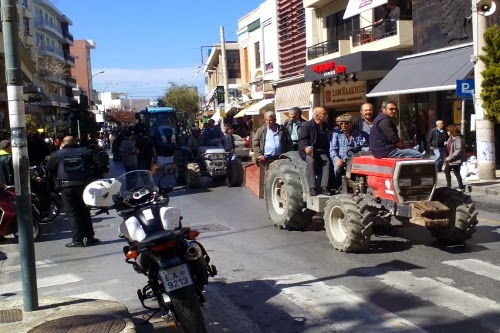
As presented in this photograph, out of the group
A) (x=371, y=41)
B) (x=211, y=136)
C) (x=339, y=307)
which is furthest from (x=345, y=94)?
(x=339, y=307)

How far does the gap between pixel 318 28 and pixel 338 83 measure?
12.5 ft

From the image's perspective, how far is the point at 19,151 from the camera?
18.2 ft

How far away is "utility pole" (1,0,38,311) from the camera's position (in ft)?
18.0

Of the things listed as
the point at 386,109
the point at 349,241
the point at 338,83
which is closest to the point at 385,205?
the point at 349,241

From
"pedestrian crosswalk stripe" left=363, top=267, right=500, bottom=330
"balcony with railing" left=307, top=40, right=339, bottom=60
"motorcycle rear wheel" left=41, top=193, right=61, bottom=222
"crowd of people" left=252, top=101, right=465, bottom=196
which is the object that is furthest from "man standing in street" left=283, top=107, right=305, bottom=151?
"balcony with railing" left=307, top=40, right=339, bottom=60

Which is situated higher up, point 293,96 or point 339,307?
point 293,96

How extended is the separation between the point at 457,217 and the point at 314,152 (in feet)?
7.48

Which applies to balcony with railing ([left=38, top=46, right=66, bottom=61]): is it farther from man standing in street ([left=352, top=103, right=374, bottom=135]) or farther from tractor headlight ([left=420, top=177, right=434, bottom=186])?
tractor headlight ([left=420, top=177, right=434, bottom=186])

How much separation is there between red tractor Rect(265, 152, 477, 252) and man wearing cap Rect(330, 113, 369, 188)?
228 millimetres

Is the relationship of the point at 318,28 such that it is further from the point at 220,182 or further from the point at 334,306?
the point at 334,306

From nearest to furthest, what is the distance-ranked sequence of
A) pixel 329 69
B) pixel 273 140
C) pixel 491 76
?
pixel 273 140 → pixel 491 76 → pixel 329 69

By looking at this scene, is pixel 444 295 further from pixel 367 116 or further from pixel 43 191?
pixel 43 191

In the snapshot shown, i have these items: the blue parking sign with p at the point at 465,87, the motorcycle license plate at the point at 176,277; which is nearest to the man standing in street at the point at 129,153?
the blue parking sign with p at the point at 465,87

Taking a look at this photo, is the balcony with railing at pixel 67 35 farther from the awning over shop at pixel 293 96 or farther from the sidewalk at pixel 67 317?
the sidewalk at pixel 67 317
